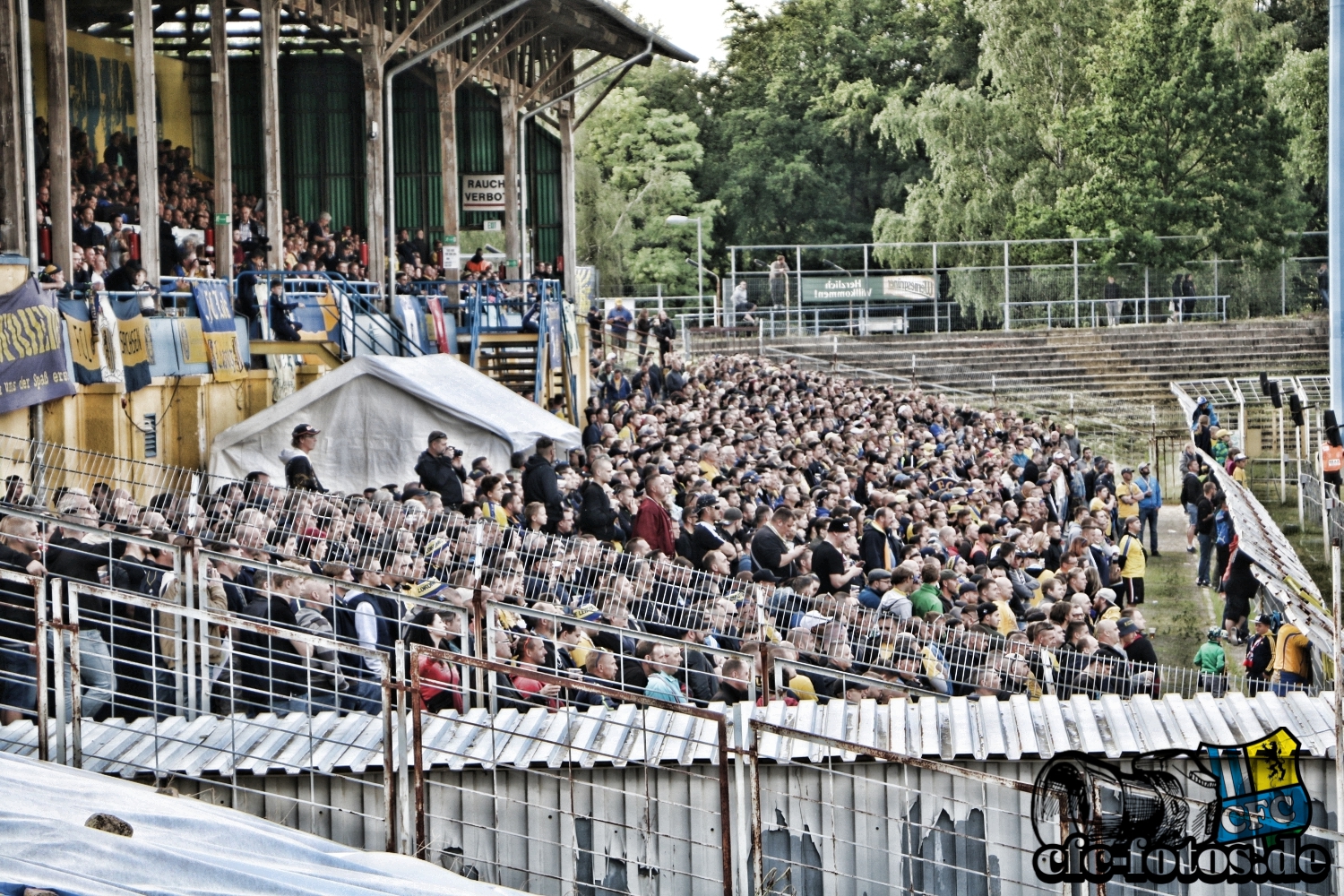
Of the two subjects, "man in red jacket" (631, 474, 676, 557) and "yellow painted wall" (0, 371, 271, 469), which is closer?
"yellow painted wall" (0, 371, 271, 469)

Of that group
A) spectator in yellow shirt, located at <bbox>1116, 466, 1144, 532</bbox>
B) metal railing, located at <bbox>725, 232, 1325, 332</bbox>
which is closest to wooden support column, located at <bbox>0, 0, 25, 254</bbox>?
spectator in yellow shirt, located at <bbox>1116, 466, 1144, 532</bbox>

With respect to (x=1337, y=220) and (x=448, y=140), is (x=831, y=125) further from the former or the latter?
(x=448, y=140)

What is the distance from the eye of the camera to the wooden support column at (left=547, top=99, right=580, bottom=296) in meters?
28.6

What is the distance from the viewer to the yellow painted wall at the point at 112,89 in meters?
21.4

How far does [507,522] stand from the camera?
A: 12711 millimetres

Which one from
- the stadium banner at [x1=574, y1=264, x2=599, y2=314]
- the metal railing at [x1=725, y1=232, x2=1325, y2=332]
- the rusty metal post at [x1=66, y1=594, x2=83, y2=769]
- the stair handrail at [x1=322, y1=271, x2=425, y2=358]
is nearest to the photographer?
the rusty metal post at [x1=66, y1=594, x2=83, y2=769]

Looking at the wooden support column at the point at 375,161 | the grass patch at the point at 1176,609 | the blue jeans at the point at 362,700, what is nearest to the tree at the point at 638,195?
the wooden support column at the point at 375,161

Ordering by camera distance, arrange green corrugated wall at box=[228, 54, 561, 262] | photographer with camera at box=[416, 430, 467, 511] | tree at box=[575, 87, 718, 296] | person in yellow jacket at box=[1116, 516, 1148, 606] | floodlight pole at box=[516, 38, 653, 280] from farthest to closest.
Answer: tree at box=[575, 87, 718, 296], green corrugated wall at box=[228, 54, 561, 262], floodlight pole at box=[516, 38, 653, 280], person in yellow jacket at box=[1116, 516, 1148, 606], photographer with camera at box=[416, 430, 467, 511]

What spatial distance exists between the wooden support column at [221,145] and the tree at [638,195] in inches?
1501

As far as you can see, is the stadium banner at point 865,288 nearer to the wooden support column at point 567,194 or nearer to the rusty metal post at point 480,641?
the wooden support column at point 567,194

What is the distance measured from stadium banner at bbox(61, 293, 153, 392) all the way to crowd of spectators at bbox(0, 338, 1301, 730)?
1333 millimetres

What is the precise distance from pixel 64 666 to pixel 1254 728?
5.17 m

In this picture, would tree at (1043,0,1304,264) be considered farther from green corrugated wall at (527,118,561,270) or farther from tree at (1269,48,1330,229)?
green corrugated wall at (527,118,561,270)

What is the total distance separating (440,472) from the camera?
541 inches
